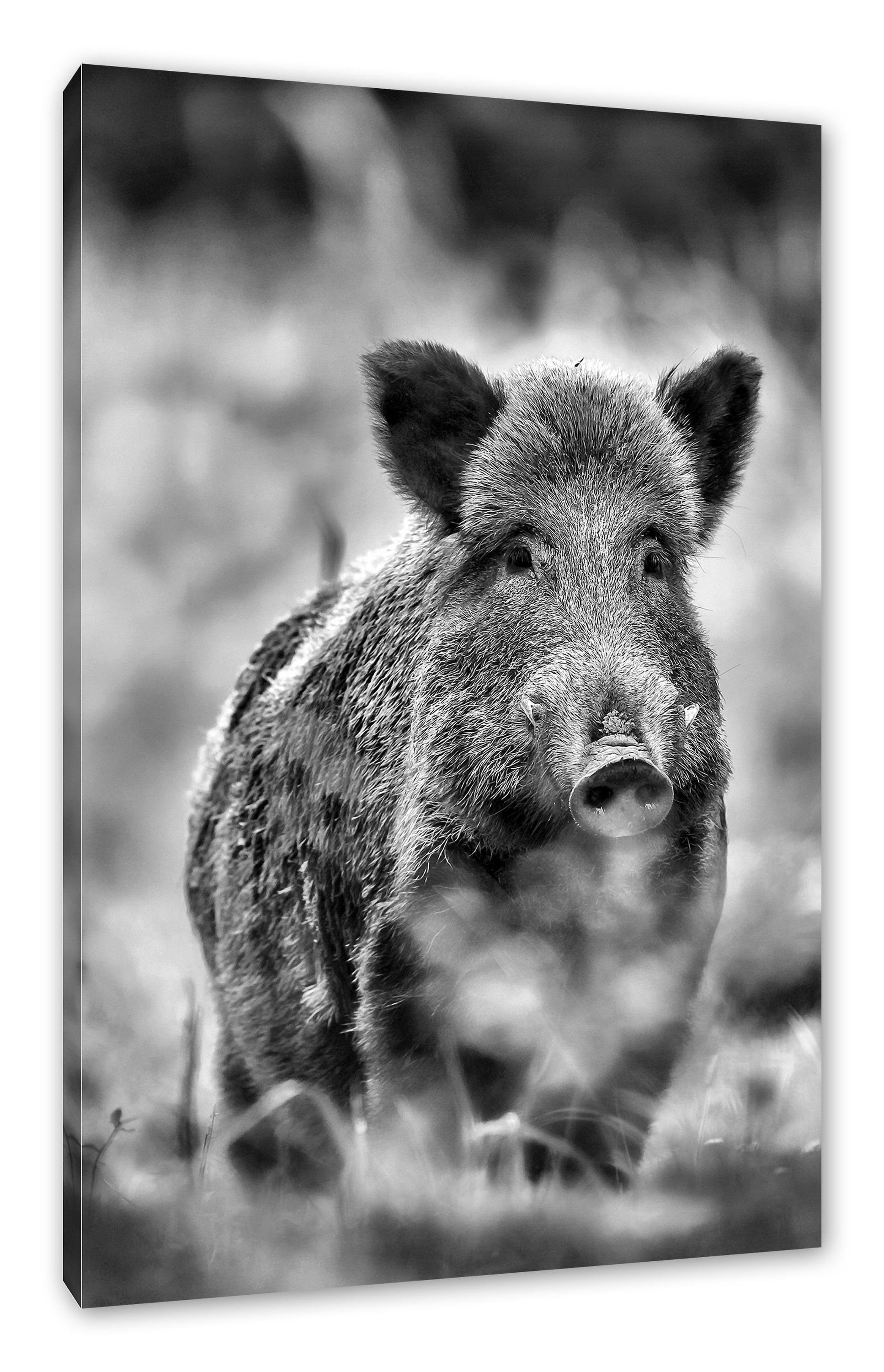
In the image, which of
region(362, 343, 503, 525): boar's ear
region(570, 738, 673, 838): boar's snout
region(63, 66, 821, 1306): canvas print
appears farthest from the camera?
region(362, 343, 503, 525): boar's ear

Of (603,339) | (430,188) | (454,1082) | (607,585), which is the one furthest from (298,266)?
(454,1082)

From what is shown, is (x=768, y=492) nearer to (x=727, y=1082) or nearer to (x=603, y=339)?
(x=603, y=339)

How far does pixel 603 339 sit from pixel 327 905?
1.31 metres

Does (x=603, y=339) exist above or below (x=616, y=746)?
above

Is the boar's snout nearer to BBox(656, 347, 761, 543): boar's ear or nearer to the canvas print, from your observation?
the canvas print

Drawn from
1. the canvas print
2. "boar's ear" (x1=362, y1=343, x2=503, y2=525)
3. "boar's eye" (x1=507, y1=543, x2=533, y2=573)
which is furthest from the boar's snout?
"boar's ear" (x1=362, y1=343, x2=503, y2=525)

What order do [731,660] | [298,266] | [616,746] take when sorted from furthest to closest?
[731,660], [298,266], [616,746]

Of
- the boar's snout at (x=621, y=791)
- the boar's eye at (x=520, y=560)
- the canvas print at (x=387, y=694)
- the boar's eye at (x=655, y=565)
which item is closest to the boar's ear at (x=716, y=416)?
the canvas print at (x=387, y=694)

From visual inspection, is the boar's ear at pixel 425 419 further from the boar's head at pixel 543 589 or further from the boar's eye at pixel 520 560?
the boar's eye at pixel 520 560

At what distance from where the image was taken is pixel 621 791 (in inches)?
129

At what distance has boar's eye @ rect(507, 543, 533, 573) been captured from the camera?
11.4ft

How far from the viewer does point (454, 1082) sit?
3516mm

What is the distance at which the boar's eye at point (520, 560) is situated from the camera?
3.47 metres

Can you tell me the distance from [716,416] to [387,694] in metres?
0.93
